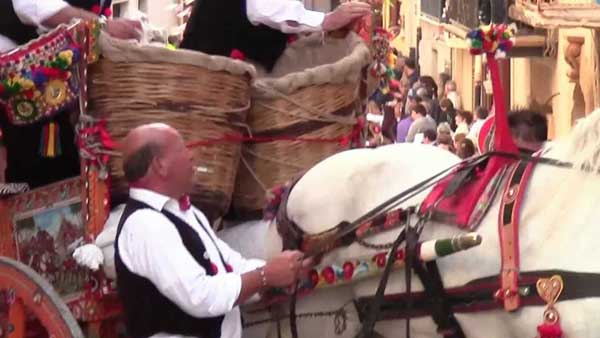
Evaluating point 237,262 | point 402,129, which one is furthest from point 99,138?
point 402,129

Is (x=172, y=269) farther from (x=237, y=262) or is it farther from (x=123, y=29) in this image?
(x=123, y=29)

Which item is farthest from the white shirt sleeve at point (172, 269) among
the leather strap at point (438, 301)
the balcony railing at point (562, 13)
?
the balcony railing at point (562, 13)

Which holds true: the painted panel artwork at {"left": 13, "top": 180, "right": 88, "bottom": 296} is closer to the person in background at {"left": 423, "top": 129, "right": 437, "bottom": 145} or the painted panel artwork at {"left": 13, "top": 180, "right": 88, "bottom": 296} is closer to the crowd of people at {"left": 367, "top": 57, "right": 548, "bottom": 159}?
the crowd of people at {"left": 367, "top": 57, "right": 548, "bottom": 159}

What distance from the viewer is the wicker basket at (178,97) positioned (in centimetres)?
465

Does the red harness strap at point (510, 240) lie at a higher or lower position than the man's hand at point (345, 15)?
lower

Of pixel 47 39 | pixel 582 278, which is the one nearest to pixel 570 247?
pixel 582 278

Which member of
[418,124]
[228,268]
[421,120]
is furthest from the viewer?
[421,120]

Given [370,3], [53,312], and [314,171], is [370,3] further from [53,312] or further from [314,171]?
[53,312]

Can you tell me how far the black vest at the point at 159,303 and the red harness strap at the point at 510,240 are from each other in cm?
87

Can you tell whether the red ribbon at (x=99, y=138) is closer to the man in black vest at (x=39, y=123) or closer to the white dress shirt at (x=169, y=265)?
the man in black vest at (x=39, y=123)

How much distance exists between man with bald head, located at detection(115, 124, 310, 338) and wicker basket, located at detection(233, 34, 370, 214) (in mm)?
869

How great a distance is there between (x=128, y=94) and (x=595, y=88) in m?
12.2

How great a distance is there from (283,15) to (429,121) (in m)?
8.40

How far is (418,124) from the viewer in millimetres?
13344
